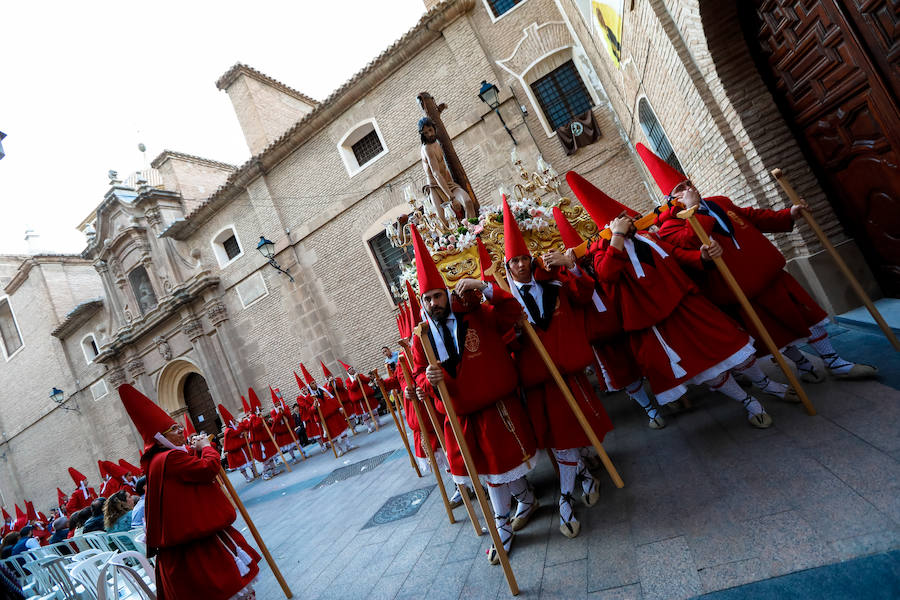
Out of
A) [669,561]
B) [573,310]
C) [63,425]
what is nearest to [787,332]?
[573,310]

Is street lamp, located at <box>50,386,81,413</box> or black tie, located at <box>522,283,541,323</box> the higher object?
street lamp, located at <box>50,386,81,413</box>

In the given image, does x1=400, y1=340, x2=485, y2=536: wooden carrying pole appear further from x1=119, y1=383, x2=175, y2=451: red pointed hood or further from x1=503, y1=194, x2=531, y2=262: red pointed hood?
x1=119, y1=383, x2=175, y2=451: red pointed hood

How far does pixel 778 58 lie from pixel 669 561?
15.3 ft

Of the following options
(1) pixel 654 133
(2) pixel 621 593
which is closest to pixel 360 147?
(1) pixel 654 133

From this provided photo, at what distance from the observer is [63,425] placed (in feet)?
69.0

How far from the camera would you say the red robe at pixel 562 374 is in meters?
2.96

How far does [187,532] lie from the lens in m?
3.07

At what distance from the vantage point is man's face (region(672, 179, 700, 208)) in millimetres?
3199

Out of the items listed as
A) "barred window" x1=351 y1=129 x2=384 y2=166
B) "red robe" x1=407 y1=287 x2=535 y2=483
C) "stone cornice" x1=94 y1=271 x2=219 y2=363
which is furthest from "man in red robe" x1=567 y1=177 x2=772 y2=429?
"stone cornice" x1=94 y1=271 x2=219 y2=363

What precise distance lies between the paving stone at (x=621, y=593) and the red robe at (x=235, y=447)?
1091 cm

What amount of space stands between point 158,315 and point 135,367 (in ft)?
9.78

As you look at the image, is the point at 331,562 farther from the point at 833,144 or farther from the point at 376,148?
the point at 376,148

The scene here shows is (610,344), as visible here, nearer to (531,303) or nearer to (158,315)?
(531,303)

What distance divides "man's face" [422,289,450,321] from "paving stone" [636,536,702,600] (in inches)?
69.4
